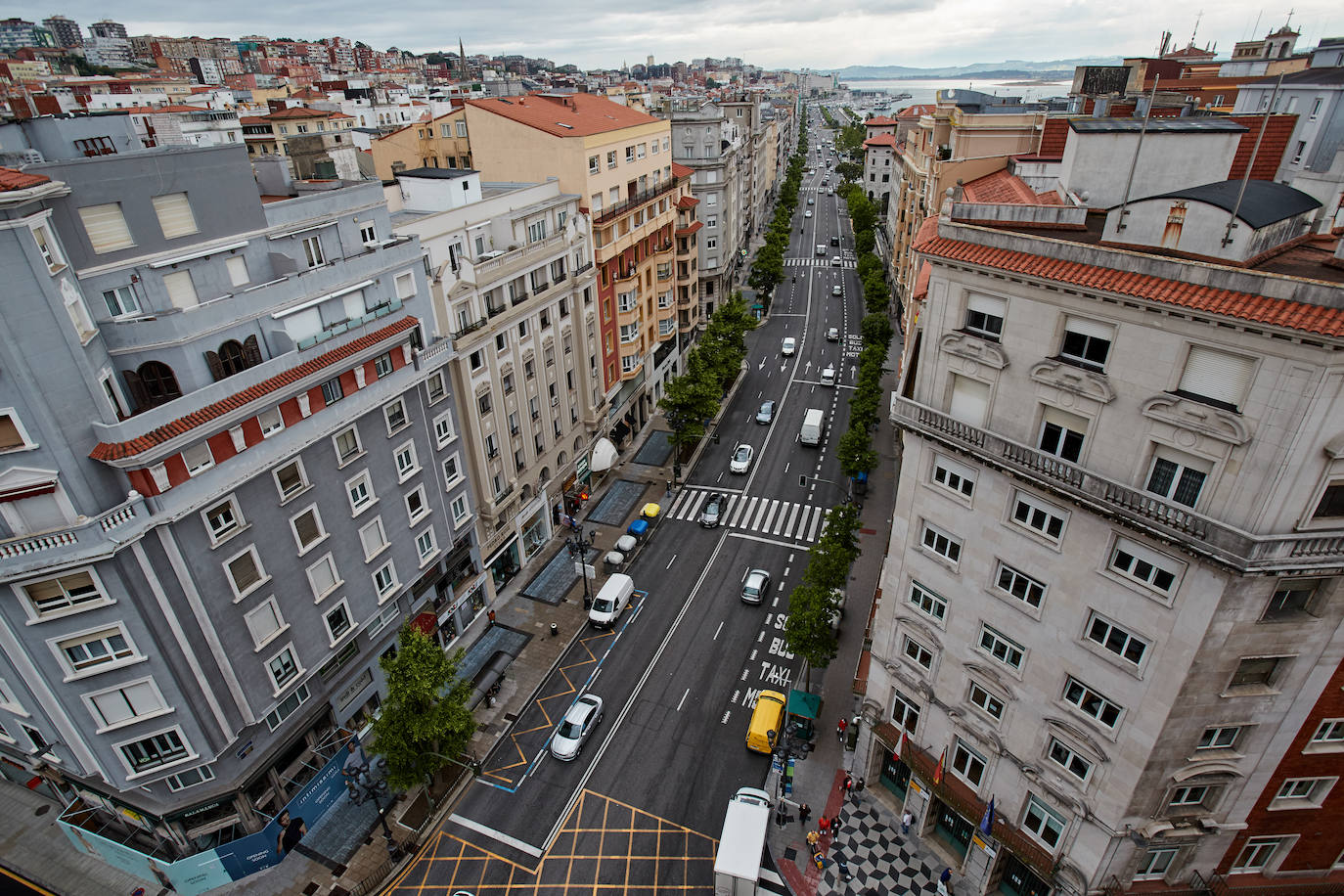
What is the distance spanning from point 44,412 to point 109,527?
459 centimetres

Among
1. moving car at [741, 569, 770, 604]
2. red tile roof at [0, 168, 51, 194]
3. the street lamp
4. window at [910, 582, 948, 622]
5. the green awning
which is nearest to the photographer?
red tile roof at [0, 168, 51, 194]

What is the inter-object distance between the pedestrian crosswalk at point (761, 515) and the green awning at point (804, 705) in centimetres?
1810

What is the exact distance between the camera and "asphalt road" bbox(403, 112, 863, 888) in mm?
35906

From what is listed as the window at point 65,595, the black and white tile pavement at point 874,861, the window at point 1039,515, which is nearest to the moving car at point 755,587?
the black and white tile pavement at point 874,861

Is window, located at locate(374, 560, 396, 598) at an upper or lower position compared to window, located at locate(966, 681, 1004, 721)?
lower

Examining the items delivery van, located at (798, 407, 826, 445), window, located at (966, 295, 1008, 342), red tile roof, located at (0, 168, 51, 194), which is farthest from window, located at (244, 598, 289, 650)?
delivery van, located at (798, 407, 826, 445)

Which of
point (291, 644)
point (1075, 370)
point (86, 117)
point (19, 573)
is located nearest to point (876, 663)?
point (1075, 370)

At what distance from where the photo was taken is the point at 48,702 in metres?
27.6

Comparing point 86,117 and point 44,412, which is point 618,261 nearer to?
point 86,117

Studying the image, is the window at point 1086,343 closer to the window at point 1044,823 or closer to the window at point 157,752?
the window at point 1044,823

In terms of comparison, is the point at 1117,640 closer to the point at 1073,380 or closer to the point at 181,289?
the point at 1073,380

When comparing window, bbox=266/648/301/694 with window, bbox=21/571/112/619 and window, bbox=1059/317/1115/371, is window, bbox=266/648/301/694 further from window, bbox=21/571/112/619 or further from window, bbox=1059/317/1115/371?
window, bbox=1059/317/1115/371

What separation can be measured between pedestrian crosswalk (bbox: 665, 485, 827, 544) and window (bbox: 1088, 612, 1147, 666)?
107ft

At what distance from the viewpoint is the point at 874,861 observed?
32.4 metres
